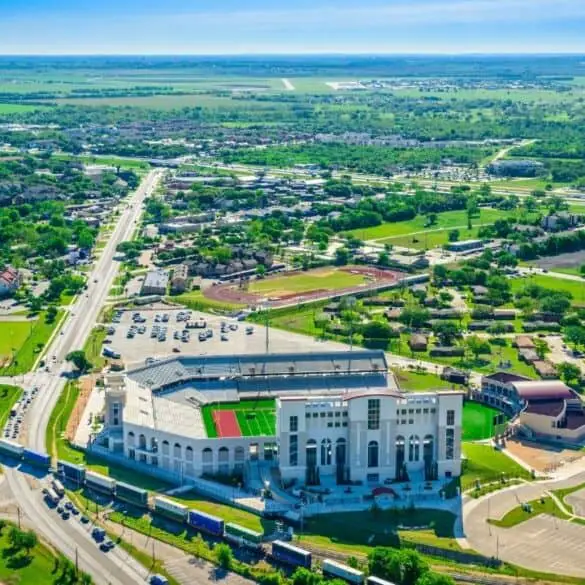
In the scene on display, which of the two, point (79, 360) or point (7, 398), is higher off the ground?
point (79, 360)

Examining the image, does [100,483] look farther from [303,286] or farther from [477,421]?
[303,286]

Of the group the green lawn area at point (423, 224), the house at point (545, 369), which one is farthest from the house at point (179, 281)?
the house at point (545, 369)

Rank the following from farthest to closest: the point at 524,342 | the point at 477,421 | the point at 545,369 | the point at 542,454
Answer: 1. the point at 524,342
2. the point at 545,369
3. the point at 477,421
4. the point at 542,454

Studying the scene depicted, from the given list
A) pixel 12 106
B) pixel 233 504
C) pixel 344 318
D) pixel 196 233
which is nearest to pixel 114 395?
pixel 233 504

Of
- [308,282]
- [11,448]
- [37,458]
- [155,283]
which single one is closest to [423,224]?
[308,282]

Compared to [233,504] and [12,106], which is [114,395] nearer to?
[233,504]

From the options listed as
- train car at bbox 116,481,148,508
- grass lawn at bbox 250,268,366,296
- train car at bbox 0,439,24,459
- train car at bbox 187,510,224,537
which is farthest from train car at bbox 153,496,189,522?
grass lawn at bbox 250,268,366,296
